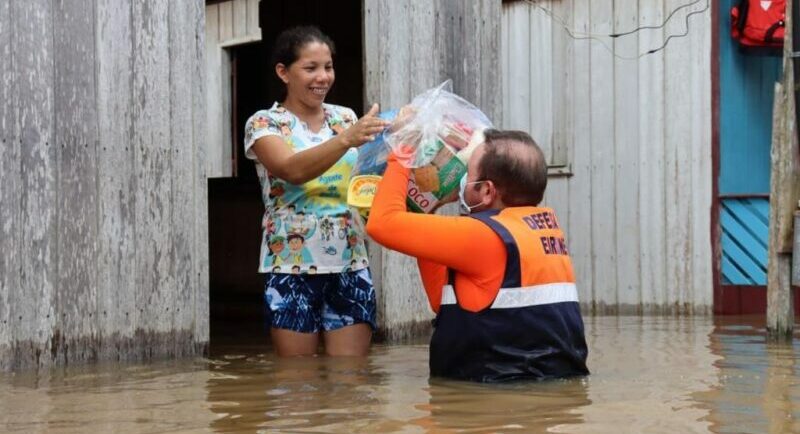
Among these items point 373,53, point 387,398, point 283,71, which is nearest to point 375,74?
point 373,53

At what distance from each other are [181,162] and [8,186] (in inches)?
42.7

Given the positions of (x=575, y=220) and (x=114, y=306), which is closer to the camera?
(x=114, y=306)

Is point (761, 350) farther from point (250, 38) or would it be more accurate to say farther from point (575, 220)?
point (250, 38)

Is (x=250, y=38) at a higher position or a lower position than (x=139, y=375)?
higher

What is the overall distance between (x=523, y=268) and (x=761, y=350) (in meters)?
2.93

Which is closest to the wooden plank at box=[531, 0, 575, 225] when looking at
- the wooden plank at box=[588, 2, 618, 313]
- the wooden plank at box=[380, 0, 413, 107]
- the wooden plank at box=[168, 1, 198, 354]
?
the wooden plank at box=[588, 2, 618, 313]

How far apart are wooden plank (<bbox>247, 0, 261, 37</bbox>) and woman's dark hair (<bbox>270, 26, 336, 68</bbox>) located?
8.65m

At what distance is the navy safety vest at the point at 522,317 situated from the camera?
498 cm

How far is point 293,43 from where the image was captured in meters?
6.11

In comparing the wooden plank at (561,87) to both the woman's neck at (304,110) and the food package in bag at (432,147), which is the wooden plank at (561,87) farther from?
the food package in bag at (432,147)

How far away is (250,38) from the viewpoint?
48.6ft

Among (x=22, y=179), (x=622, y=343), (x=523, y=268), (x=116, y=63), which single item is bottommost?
(x=622, y=343)

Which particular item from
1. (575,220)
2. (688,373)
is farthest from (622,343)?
(575,220)

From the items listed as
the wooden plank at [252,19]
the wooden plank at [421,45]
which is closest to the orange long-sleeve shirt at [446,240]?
the wooden plank at [421,45]
